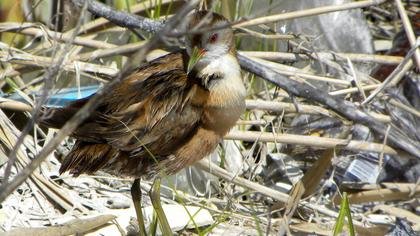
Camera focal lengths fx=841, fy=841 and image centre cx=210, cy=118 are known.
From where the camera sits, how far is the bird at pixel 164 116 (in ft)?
11.3

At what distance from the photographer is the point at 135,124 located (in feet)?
11.3

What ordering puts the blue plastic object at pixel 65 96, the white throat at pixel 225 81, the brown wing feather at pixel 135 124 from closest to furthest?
the brown wing feather at pixel 135 124 → the white throat at pixel 225 81 → the blue plastic object at pixel 65 96

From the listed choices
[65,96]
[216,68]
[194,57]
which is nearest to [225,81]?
[216,68]

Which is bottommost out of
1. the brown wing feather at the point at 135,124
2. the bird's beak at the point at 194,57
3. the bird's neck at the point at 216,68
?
the brown wing feather at the point at 135,124

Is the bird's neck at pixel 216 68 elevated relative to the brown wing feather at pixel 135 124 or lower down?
elevated

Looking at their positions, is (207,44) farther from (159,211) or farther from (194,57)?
(159,211)

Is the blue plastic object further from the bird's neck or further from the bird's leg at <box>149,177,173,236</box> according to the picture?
the bird's neck

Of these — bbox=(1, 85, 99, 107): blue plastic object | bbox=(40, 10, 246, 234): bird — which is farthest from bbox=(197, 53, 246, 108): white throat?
bbox=(1, 85, 99, 107): blue plastic object

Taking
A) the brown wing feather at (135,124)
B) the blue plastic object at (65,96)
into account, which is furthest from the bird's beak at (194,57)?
the blue plastic object at (65,96)

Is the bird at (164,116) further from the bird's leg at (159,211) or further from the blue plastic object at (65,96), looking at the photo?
the blue plastic object at (65,96)

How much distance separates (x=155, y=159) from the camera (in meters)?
3.40

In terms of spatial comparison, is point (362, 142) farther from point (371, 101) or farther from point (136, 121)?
point (136, 121)

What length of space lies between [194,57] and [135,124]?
37 centimetres

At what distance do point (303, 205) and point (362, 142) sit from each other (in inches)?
16.9
